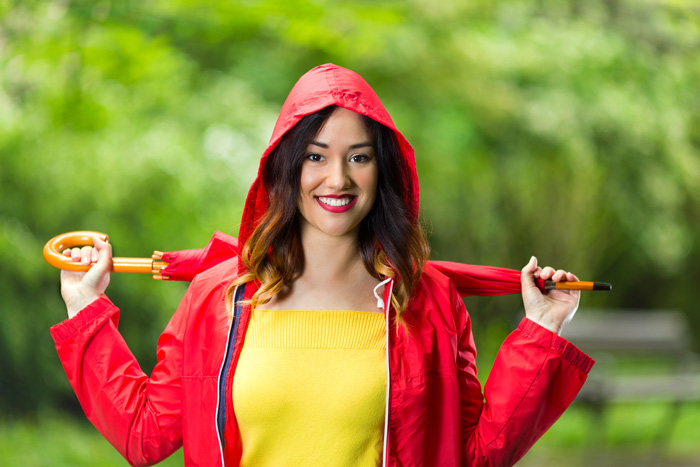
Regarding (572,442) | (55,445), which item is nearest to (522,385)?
(55,445)

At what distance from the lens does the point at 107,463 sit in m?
3.85

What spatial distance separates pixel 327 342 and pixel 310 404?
0.11 metres

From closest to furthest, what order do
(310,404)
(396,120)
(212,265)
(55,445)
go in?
(310,404) < (212,265) < (55,445) < (396,120)

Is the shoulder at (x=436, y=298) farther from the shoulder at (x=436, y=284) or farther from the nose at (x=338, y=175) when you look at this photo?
the nose at (x=338, y=175)

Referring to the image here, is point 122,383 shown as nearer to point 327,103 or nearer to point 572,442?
point 327,103

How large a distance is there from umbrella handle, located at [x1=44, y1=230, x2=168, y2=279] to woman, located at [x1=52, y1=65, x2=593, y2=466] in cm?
3

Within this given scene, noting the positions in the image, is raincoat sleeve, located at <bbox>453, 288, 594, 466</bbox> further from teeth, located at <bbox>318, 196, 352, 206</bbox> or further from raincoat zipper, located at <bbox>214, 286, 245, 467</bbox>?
raincoat zipper, located at <bbox>214, 286, 245, 467</bbox>

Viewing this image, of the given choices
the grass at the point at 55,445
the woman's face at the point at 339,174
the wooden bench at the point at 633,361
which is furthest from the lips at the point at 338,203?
the wooden bench at the point at 633,361

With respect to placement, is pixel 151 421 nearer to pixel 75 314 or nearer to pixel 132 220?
pixel 75 314

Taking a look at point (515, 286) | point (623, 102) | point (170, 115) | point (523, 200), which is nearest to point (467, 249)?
point (523, 200)

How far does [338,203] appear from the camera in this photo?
1351mm

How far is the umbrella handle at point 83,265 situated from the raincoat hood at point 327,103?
0.18m

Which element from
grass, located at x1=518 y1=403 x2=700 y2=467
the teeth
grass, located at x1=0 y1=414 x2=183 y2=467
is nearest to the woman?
the teeth

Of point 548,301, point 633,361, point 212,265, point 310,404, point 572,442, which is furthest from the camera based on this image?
point 633,361
